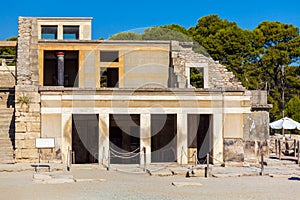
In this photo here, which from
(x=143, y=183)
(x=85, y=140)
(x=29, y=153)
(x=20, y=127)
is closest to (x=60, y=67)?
(x=85, y=140)

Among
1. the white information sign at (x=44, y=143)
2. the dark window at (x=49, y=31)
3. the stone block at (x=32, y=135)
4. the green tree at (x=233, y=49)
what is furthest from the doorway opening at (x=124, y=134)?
the green tree at (x=233, y=49)

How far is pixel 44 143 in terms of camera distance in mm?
22859

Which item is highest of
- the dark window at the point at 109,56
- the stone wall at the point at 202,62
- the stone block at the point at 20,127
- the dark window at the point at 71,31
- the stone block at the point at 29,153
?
the dark window at the point at 71,31

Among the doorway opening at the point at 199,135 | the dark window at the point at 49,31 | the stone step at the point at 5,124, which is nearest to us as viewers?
the stone step at the point at 5,124

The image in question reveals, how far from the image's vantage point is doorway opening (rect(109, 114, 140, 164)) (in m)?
28.8

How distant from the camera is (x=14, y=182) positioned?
767 inches

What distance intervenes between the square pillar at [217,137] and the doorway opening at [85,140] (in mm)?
6647

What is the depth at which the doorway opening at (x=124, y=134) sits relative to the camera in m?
28.8

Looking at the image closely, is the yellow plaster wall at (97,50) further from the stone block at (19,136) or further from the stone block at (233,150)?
the stone block at (233,150)

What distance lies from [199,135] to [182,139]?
3.09 metres

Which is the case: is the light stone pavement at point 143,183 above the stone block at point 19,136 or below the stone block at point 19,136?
below

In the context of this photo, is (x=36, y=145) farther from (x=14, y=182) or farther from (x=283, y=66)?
(x=283, y=66)

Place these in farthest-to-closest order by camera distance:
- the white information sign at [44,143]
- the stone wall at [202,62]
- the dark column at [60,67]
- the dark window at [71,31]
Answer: the dark window at [71,31] → the dark column at [60,67] → the stone wall at [202,62] → the white information sign at [44,143]

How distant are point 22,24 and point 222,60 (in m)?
25.2
